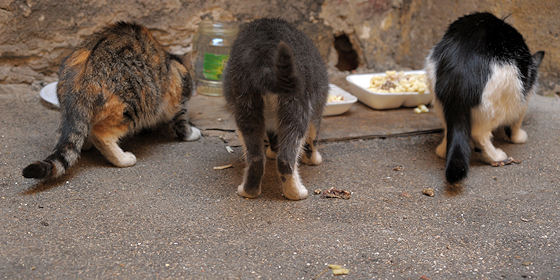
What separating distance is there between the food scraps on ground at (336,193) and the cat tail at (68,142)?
1.52m

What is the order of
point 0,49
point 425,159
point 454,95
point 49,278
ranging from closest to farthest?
point 49,278, point 454,95, point 425,159, point 0,49

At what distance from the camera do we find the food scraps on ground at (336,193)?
3.00 metres

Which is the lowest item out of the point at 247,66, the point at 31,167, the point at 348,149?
the point at 348,149

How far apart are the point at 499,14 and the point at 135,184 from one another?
12.5 ft

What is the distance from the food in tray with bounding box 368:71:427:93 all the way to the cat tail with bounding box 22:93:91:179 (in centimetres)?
269

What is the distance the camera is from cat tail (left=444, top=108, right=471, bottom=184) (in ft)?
9.86

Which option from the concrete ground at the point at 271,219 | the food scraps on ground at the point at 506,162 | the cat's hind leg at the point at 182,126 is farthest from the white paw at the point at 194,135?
the food scraps on ground at the point at 506,162

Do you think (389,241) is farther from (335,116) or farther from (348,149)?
(335,116)

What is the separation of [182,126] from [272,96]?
1328 millimetres

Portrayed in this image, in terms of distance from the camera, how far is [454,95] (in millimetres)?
3330

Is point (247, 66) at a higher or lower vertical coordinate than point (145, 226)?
higher

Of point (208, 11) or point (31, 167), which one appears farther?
point (208, 11)

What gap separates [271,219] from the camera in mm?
2732

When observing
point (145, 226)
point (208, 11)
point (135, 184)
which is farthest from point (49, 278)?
point (208, 11)
